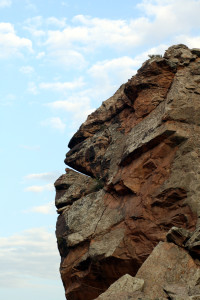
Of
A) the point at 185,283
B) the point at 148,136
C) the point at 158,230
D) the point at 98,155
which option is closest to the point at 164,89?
the point at 148,136

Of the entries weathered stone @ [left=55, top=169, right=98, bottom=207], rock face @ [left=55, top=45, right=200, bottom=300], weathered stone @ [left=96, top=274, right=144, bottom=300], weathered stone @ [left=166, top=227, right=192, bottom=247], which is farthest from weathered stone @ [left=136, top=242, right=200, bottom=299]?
weathered stone @ [left=55, top=169, right=98, bottom=207]

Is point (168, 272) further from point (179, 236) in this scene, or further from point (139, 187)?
point (139, 187)

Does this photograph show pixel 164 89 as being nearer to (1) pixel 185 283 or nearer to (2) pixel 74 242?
(2) pixel 74 242

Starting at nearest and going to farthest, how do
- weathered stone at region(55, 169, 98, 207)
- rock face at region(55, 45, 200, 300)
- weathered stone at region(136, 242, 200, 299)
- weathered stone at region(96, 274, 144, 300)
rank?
weathered stone at region(136, 242, 200, 299)
weathered stone at region(96, 274, 144, 300)
rock face at region(55, 45, 200, 300)
weathered stone at region(55, 169, 98, 207)

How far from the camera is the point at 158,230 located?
27750 millimetres

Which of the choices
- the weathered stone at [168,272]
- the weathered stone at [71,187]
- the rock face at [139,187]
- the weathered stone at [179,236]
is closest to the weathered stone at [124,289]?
the weathered stone at [168,272]

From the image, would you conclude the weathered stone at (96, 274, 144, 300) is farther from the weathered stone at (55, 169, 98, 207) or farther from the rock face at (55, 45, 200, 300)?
the weathered stone at (55, 169, 98, 207)

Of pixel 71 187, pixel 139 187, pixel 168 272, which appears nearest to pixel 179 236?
pixel 168 272

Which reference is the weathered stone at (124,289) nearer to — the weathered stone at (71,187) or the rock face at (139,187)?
the rock face at (139,187)

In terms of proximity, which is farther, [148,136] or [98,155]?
[98,155]

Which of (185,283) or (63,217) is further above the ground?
(63,217)

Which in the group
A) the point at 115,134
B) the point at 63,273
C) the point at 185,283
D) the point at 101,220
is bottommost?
the point at 185,283

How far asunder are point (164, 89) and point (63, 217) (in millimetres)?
13122

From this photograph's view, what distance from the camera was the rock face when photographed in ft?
89.3
